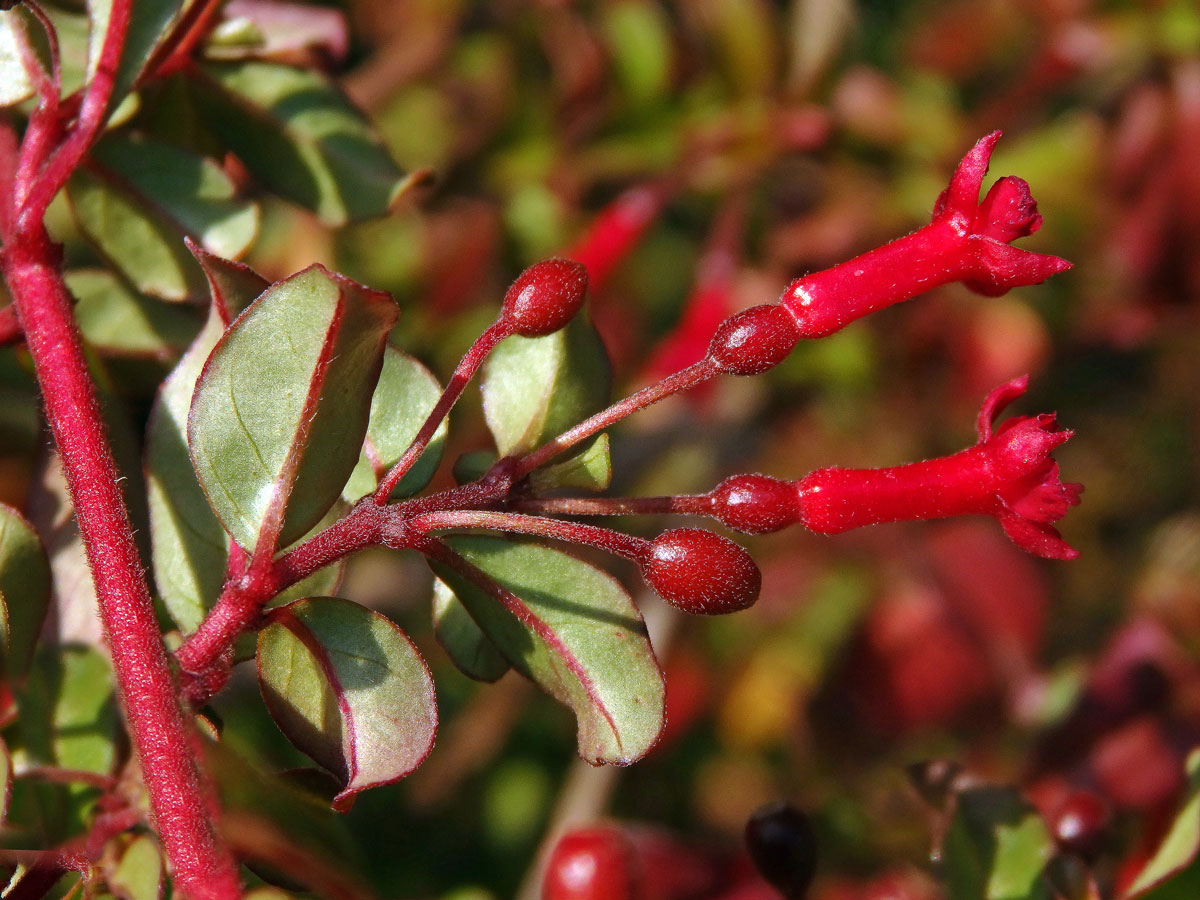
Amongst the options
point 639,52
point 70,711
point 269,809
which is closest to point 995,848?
point 269,809

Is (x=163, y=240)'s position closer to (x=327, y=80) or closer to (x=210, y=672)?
(x=327, y=80)

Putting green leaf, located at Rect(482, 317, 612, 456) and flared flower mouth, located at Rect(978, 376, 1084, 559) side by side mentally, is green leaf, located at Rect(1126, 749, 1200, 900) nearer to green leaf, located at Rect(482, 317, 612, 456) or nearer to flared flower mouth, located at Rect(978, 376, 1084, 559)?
flared flower mouth, located at Rect(978, 376, 1084, 559)

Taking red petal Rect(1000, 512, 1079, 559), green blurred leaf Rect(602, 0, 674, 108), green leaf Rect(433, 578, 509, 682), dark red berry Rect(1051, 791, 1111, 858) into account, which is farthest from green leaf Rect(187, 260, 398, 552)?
green blurred leaf Rect(602, 0, 674, 108)

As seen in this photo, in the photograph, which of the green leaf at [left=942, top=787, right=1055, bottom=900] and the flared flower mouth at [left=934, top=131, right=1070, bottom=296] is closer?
the flared flower mouth at [left=934, top=131, right=1070, bottom=296]

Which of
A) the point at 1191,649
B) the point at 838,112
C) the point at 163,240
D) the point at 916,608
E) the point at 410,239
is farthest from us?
the point at 916,608

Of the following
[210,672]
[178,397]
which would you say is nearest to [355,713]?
[210,672]

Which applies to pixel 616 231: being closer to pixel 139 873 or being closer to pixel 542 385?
pixel 542 385

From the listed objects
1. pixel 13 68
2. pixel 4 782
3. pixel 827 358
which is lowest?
pixel 827 358
